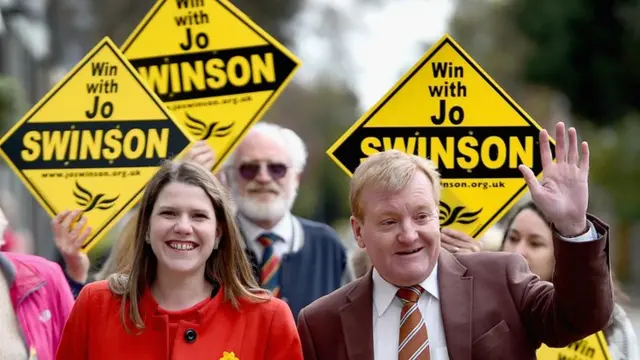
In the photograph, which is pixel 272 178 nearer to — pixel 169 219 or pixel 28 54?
pixel 169 219

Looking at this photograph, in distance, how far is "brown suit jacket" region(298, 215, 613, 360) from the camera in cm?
398

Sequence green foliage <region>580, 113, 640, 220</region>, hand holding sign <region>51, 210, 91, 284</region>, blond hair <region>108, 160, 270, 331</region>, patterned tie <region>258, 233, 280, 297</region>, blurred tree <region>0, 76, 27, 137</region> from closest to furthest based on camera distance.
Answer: blond hair <region>108, 160, 270, 331</region> → hand holding sign <region>51, 210, 91, 284</region> → patterned tie <region>258, 233, 280, 297</region> → blurred tree <region>0, 76, 27, 137</region> → green foliage <region>580, 113, 640, 220</region>

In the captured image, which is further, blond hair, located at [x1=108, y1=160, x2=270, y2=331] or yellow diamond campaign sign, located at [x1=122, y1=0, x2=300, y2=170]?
yellow diamond campaign sign, located at [x1=122, y1=0, x2=300, y2=170]

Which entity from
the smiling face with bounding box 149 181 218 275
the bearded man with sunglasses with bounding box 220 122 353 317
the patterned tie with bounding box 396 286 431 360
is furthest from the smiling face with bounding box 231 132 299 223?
the patterned tie with bounding box 396 286 431 360

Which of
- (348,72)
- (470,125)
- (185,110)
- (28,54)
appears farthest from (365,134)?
(348,72)

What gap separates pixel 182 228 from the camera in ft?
14.1

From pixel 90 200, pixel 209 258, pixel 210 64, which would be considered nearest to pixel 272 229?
pixel 210 64

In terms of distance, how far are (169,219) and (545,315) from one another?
1.47m

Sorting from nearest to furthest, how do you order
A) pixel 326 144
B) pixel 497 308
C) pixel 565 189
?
pixel 565 189, pixel 497 308, pixel 326 144

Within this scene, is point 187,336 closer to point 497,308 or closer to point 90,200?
point 497,308

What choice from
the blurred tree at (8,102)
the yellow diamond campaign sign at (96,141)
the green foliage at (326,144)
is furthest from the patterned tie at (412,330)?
the green foliage at (326,144)

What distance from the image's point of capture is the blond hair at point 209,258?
441cm

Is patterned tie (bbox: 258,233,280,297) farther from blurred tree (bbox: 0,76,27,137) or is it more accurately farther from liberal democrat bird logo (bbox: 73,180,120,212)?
blurred tree (bbox: 0,76,27,137)

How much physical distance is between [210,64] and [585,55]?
26784 mm
